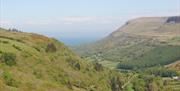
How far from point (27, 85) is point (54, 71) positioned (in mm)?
50259

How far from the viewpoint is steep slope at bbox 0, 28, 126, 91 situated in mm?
84675

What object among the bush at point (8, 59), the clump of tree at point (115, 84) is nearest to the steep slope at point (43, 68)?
the bush at point (8, 59)

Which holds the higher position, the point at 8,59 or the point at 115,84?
the point at 8,59

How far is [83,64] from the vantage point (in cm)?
16675

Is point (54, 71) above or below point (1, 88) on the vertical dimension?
below

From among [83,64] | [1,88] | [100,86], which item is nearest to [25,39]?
[83,64]

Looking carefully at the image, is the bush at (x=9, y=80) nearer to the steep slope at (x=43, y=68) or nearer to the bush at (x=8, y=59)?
the steep slope at (x=43, y=68)

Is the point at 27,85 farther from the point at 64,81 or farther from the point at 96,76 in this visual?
the point at 96,76

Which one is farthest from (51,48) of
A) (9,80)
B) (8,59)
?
(9,80)

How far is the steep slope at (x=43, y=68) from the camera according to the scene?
84675 mm

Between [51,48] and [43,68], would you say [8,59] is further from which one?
[51,48]

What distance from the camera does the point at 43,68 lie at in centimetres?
12338

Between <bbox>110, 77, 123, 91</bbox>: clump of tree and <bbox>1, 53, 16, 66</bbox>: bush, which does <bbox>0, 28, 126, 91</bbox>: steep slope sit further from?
<bbox>110, 77, 123, 91</bbox>: clump of tree

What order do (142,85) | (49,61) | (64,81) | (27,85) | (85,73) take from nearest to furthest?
(27,85) < (64,81) < (49,61) < (85,73) < (142,85)
